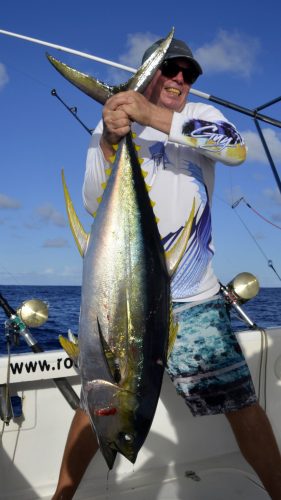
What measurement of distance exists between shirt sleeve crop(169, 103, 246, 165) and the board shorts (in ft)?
2.32

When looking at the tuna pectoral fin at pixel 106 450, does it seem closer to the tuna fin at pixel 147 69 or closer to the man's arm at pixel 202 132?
the man's arm at pixel 202 132

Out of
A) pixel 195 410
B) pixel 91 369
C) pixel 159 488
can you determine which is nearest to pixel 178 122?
pixel 91 369

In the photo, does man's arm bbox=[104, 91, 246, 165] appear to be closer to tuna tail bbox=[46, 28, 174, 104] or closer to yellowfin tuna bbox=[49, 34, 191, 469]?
tuna tail bbox=[46, 28, 174, 104]

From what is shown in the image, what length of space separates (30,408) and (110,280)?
159cm

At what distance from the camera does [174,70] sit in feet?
7.58

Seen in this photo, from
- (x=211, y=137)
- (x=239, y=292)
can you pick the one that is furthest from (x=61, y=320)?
(x=211, y=137)

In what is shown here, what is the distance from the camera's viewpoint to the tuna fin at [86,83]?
1.63 meters

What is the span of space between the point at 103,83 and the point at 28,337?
1.49 metres

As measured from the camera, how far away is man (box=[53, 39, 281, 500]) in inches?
88.1

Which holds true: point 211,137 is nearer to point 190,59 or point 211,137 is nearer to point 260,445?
point 190,59

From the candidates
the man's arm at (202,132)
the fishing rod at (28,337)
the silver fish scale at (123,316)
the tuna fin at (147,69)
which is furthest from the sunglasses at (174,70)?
the fishing rod at (28,337)

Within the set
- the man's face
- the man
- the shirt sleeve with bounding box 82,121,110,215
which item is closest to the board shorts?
the man

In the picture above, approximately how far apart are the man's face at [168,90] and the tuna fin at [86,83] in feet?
2.26

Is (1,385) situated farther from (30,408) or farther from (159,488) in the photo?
(159,488)
